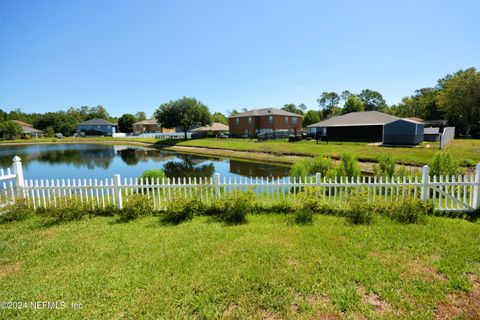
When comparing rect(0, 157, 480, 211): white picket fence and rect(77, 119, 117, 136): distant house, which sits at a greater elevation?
rect(77, 119, 117, 136): distant house

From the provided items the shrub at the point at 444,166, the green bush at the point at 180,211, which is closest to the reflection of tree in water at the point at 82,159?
the green bush at the point at 180,211

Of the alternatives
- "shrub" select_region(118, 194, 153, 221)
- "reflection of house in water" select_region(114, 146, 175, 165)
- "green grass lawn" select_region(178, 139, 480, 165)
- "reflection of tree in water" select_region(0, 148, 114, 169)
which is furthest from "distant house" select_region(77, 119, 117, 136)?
"shrub" select_region(118, 194, 153, 221)

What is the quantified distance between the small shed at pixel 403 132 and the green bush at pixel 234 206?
24612mm

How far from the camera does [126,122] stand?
83.0 metres

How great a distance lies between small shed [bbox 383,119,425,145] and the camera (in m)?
24.8

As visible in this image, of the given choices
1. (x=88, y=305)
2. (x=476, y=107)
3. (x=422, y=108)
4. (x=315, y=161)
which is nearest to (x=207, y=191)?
(x=88, y=305)

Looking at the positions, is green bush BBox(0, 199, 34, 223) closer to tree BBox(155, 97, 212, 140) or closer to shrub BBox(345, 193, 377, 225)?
shrub BBox(345, 193, 377, 225)

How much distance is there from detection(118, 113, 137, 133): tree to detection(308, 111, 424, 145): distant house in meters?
64.4

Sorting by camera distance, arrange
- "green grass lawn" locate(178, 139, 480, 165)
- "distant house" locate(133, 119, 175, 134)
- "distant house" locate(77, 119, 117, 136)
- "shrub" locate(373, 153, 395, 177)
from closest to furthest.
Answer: "shrub" locate(373, 153, 395, 177) → "green grass lawn" locate(178, 139, 480, 165) → "distant house" locate(77, 119, 117, 136) → "distant house" locate(133, 119, 175, 134)

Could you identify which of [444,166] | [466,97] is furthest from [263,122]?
[444,166]

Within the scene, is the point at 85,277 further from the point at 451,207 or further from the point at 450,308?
the point at 451,207

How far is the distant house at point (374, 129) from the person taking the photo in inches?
989

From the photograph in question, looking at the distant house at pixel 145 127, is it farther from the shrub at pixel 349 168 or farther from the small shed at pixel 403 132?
the shrub at pixel 349 168

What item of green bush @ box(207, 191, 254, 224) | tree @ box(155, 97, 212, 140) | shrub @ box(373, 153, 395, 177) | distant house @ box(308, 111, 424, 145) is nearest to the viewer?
green bush @ box(207, 191, 254, 224)
